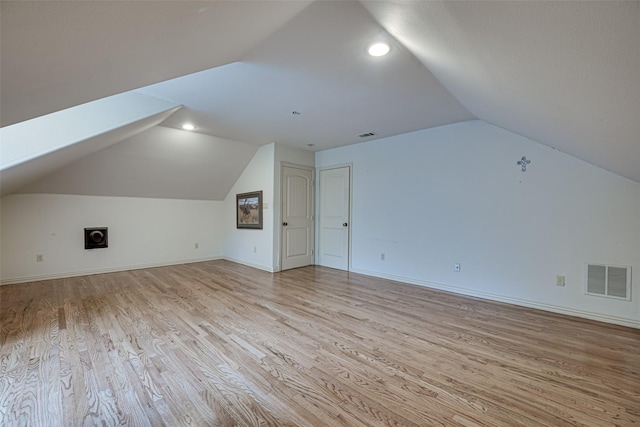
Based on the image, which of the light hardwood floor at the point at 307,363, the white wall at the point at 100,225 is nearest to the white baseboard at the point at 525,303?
the light hardwood floor at the point at 307,363

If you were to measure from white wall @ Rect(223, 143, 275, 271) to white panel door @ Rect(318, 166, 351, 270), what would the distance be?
1.12 meters

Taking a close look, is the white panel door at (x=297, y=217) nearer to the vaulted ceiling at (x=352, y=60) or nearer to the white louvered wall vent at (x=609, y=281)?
the vaulted ceiling at (x=352, y=60)

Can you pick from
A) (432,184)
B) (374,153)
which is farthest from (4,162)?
(432,184)

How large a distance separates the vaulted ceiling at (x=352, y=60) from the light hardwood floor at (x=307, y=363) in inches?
65.1

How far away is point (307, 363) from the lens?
2.05m

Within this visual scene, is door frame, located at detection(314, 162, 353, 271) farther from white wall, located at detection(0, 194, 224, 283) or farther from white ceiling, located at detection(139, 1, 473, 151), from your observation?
white wall, located at detection(0, 194, 224, 283)

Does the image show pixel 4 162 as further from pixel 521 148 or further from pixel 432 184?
pixel 521 148

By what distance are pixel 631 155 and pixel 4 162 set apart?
524cm

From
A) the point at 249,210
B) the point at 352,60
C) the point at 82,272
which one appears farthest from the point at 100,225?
the point at 352,60

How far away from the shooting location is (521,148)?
3.36m

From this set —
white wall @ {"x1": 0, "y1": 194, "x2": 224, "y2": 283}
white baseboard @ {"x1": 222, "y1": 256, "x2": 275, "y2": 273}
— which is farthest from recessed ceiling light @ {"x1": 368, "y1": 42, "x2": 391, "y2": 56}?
white wall @ {"x1": 0, "y1": 194, "x2": 224, "y2": 283}

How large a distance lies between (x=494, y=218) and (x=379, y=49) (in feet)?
8.94

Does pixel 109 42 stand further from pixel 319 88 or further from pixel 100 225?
pixel 100 225

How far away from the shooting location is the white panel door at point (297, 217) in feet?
17.3
